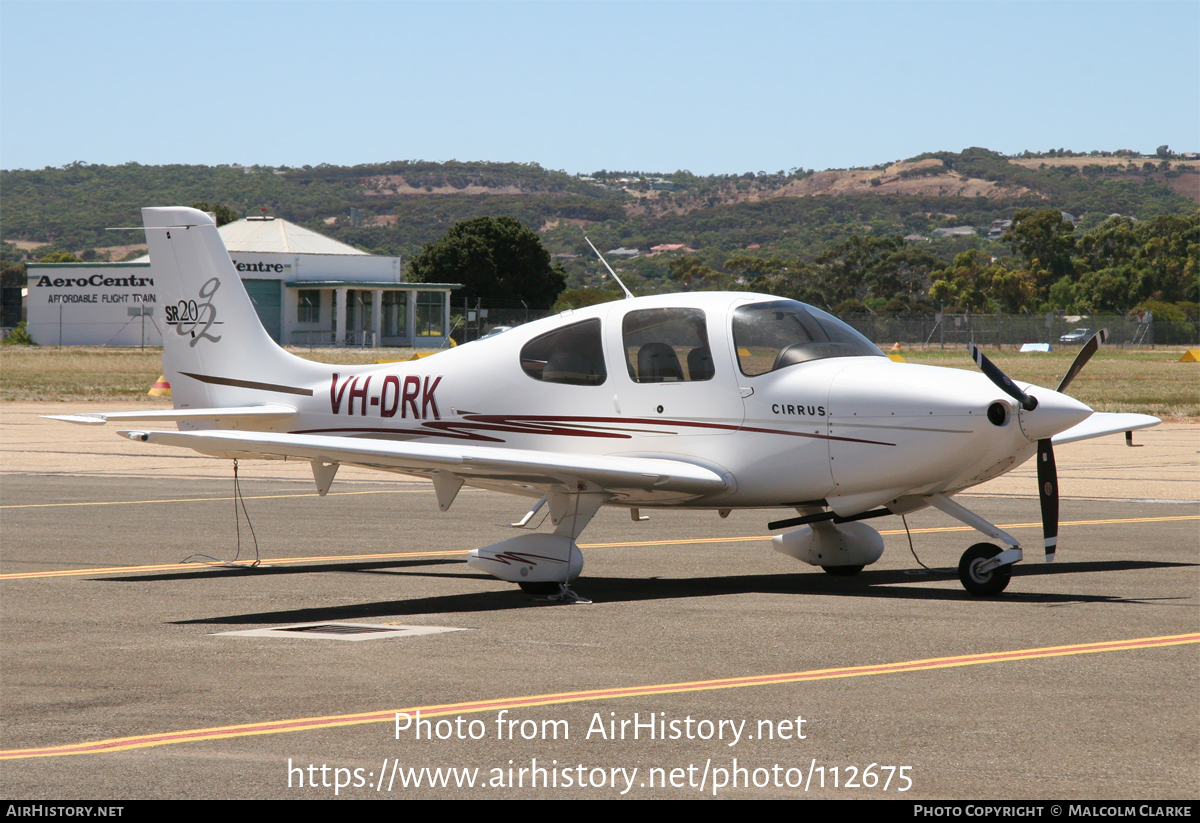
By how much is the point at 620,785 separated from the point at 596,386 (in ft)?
20.8

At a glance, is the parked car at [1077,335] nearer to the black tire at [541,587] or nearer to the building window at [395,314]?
the building window at [395,314]

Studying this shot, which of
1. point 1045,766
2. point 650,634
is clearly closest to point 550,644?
point 650,634

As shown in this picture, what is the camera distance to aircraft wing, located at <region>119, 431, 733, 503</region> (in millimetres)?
10719

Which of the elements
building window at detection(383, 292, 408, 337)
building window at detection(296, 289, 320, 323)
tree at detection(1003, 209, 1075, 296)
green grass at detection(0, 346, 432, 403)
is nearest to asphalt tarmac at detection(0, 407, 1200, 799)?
green grass at detection(0, 346, 432, 403)

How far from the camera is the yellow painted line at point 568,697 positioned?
20.7ft

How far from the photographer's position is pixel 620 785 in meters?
5.59

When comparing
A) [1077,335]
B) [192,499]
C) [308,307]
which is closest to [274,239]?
[308,307]

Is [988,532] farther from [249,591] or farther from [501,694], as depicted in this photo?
[249,591]

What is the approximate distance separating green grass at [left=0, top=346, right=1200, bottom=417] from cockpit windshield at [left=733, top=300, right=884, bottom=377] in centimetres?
2553

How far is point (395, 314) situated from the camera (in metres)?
90.0

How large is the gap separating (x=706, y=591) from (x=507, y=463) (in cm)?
199

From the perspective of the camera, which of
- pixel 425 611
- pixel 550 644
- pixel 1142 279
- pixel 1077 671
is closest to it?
pixel 1077 671
